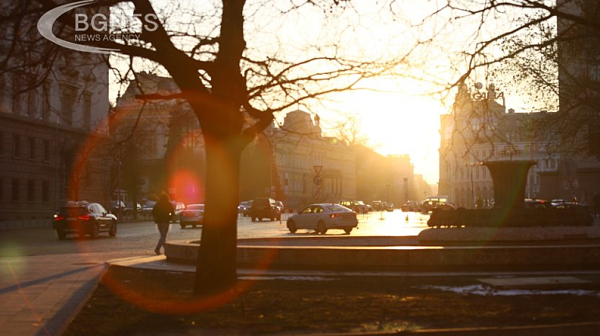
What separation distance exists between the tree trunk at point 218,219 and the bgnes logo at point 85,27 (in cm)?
190

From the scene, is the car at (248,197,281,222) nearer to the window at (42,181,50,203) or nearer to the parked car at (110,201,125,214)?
the parked car at (110,201,125,214)

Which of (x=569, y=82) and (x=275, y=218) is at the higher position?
(x=569, y=82)

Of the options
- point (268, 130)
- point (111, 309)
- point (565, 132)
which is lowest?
point (111, 309)

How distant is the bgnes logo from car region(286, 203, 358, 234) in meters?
31.5

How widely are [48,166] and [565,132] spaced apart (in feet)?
138

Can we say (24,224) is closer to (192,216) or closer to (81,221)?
(192,216)

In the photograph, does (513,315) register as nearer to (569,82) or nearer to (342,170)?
(569,82)

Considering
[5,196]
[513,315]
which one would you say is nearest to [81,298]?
[513,315]

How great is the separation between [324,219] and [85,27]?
32259mm

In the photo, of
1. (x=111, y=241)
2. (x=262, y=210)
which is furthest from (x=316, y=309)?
(x=262, y=210)

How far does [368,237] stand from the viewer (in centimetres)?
2530

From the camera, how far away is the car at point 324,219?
43.9 metres

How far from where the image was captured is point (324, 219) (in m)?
44.2

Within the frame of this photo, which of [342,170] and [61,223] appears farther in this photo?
[342,170]
